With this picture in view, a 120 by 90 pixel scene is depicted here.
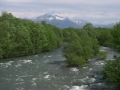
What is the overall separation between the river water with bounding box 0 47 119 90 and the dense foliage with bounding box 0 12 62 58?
54.2 ft

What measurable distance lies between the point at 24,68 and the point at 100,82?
23166mm

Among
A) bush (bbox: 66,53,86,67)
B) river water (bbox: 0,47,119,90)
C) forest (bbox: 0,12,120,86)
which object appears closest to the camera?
river water (bbox: 0,47,119,90)

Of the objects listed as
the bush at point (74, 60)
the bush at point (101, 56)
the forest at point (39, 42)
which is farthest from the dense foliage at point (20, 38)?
the bush at point (101, 56)

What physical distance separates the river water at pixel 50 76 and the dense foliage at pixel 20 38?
651 inches

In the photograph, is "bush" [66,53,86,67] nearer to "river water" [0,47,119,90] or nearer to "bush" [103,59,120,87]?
"river water" [0,47,119,90]

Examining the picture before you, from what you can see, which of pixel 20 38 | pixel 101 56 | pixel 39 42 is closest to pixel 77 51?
pixel 101 56

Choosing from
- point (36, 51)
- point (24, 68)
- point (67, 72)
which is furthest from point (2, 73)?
point (36, 51)

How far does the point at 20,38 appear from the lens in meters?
96.4

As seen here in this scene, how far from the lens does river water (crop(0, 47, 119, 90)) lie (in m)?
51.1

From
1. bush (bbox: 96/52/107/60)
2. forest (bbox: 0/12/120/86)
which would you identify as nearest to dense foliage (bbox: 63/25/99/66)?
forest (bbox: 0/12/120/86)

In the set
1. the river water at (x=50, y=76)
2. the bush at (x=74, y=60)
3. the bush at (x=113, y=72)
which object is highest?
the bush at (x=113, y=72)

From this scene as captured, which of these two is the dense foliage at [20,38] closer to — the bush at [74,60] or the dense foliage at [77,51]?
the dense foliage at [77,51]

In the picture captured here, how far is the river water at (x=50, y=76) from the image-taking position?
2013 inches

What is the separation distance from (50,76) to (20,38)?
38.6 meters
